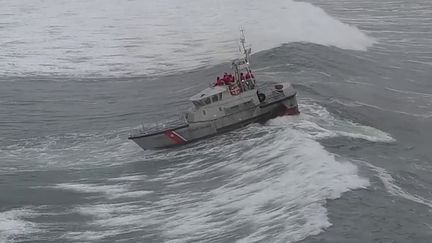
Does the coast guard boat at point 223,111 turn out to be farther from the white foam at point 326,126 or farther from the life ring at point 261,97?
the white foam at point 326,126

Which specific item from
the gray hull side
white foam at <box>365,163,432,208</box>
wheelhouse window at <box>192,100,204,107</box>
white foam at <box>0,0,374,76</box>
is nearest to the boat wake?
the gray hull side

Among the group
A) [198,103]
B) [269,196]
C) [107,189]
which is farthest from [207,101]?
[269,196]

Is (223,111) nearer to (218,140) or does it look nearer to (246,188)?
(218,140)

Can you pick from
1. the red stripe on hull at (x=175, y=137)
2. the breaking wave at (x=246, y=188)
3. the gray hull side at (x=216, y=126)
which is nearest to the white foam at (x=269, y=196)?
the breaking wave at (x=246, y=188)

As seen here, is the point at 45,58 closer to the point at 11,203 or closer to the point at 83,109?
the point at 83,109

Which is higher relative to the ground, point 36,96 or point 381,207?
point 36,96

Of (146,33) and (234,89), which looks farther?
(146,33)

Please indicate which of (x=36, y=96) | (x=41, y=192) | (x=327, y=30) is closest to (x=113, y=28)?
(x=327, y=30)

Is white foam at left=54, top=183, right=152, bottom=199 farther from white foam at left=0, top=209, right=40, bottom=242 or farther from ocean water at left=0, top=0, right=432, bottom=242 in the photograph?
white foam at left=0, top=209, right=40, bottom=242
